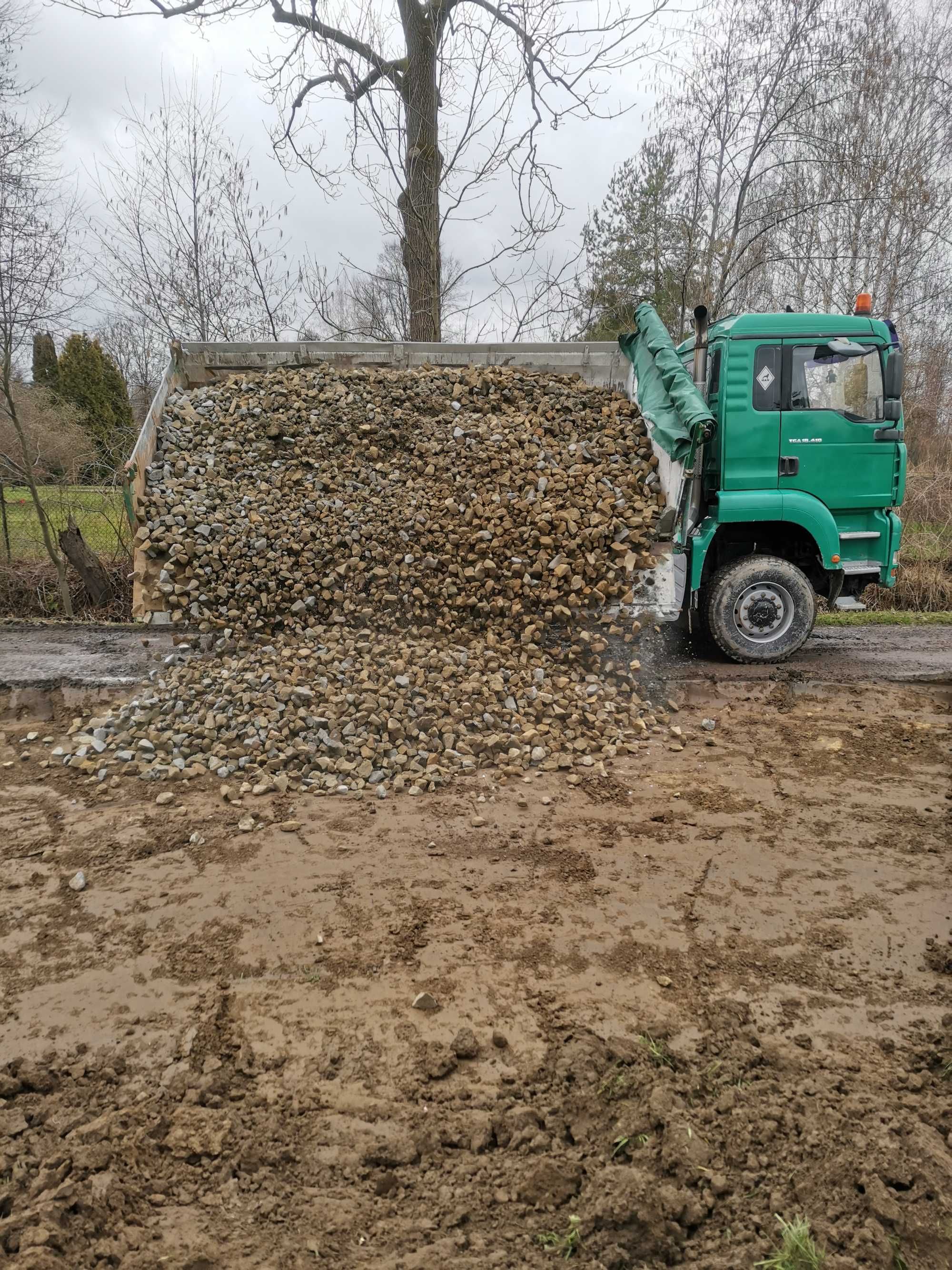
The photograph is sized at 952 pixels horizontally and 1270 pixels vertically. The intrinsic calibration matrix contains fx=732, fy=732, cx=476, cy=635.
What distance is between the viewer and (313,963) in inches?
114

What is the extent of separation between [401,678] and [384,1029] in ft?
8.24

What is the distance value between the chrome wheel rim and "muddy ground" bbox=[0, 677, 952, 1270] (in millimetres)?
1984

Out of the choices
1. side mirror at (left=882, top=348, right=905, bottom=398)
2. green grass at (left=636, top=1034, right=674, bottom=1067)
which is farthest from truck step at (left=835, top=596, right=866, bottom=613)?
green grass at (left=636, top=1034, right=674, bottom=1067)

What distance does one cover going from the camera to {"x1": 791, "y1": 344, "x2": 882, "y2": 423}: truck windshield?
5.93m

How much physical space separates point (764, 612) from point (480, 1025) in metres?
4.65

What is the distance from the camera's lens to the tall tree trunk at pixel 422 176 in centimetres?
914

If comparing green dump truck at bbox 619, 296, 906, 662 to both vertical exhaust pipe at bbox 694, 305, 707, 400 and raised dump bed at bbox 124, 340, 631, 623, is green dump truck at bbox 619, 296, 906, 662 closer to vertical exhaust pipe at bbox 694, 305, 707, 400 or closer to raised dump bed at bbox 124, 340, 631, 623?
vertical exhaust pipe at bbox 694, 305, 707, 400

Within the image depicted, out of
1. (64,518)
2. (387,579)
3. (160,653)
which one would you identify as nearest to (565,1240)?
(387,579)

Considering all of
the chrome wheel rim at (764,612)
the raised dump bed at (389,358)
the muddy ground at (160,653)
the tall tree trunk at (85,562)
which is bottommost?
the muddy ground at (160,653)

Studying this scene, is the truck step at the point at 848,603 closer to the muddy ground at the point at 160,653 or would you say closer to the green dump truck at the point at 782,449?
the green dump truck at the point at 782,449

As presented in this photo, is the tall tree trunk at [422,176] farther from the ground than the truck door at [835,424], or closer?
farther from the ground

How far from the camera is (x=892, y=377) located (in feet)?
19.5

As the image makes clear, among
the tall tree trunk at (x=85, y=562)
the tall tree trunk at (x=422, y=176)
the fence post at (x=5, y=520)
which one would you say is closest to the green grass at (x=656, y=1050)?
the tall tree trunk at (x=85, y=562)

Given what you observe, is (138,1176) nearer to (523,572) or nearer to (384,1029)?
(384,1029)
